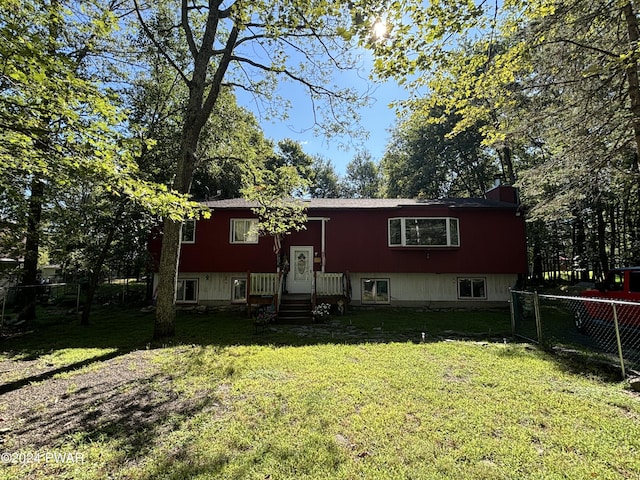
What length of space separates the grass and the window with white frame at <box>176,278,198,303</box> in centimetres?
660

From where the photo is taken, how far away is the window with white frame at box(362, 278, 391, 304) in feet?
45.8

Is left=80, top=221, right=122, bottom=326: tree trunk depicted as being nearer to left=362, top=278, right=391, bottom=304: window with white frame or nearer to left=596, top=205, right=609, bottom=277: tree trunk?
left=362, top=278, right=391, bottom=304: window with white frame

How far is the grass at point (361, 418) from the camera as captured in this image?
2855 mm

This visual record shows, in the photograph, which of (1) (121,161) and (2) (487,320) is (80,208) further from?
(2) (487,320)

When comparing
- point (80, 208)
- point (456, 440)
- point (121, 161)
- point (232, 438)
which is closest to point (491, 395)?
point (456, 440)

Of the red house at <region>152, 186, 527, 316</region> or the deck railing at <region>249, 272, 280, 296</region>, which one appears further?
the red house at <region>152, 186, 527, 316</region>

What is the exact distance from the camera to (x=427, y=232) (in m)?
13.8

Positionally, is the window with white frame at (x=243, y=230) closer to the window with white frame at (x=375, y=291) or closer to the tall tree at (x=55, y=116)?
the window with white frame at (x=375, y=291)

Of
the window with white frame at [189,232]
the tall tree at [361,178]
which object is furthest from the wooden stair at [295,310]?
the tall tree at [361,178]

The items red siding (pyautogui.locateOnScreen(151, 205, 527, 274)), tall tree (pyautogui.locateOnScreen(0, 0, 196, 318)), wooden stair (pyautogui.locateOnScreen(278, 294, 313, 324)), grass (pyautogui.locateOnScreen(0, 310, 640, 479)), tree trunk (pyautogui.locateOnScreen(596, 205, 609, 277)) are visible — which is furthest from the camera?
tree trunk (pyautogui.locateOnScreen(596, 205, 609, 277))

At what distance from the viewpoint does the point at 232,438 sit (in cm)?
336

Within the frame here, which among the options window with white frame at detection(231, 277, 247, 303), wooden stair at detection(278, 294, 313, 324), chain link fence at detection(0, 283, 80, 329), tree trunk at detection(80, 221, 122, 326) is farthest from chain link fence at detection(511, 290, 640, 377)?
chain link fence at detection(0, 283, 80, 329)

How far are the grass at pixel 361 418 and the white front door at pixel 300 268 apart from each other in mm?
6441

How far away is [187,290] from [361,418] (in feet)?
40.2
